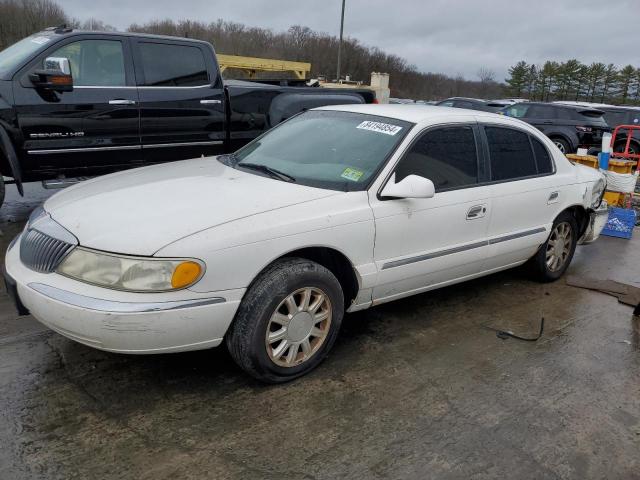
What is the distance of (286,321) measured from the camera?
3025mm

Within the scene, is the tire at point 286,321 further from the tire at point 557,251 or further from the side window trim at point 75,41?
the side window trim at point 75,41

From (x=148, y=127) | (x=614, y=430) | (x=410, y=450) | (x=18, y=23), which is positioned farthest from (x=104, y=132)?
(x=18, y=23)

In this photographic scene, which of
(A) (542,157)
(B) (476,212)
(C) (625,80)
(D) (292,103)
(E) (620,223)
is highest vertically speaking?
(C) (625,80)

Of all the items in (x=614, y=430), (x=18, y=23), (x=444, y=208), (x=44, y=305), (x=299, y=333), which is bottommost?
(x=614, y=430)

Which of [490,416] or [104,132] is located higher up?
[104,132]

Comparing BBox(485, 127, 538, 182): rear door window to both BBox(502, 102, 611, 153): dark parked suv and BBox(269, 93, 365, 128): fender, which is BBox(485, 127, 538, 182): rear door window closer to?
BBox(269, 93, 365, 128): fender

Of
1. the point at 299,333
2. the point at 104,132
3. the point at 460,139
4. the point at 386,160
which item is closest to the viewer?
the point at 299,333

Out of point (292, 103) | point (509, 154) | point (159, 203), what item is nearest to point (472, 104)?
point (292, 103)

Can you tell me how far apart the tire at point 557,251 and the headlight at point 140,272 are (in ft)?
11.1

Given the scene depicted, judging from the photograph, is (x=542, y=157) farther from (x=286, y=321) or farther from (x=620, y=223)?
(x=620, y=223)

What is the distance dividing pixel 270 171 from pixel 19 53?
3.72 m

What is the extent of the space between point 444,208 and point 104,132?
3873mm

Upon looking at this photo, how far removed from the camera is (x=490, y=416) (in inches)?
116

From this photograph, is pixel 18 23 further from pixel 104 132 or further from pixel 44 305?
pixel 44 305
